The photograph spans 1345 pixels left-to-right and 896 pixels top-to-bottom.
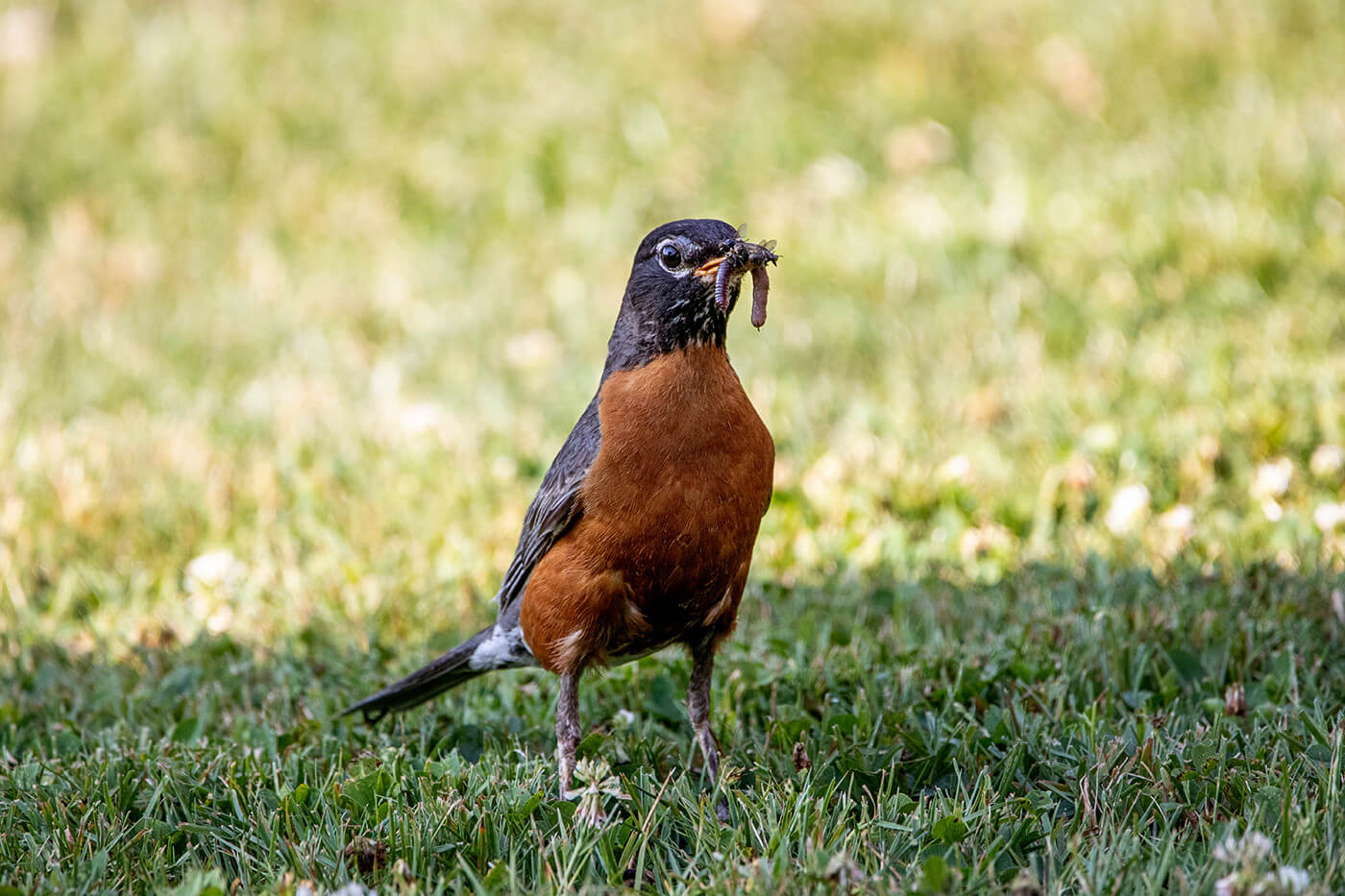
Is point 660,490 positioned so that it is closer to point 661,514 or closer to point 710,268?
point 661,514

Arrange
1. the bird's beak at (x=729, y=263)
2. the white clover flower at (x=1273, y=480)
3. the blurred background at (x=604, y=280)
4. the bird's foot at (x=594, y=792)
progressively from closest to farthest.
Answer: the bird's foot at (x=594, y=792)
the bird's beak at (x=729, y=263)
the white clover flower at (x=1273, y=480)
the blurred background at (x=604, y=280)

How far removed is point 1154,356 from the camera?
6266 mm

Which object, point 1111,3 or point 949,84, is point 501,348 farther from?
point 1111,3

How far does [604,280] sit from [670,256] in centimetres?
457

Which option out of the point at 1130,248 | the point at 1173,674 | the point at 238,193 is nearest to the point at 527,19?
the point at 238,193

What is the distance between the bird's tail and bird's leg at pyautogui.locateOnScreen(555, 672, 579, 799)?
0.26m

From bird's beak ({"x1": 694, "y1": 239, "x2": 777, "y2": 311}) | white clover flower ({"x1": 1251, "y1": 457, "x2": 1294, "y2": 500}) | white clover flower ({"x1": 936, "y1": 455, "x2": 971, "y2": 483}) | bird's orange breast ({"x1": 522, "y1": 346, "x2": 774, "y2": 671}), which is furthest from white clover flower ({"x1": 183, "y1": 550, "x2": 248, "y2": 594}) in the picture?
white clover flower ({"x1": 1251, "y1": 457, "x2": 1294, "y2": 500})

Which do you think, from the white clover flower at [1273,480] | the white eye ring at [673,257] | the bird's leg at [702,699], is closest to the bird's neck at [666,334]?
the white eye ring at [673,257]

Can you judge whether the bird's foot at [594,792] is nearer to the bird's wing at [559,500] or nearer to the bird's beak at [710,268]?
the bird's wing at [559,500]

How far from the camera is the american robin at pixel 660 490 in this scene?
343 cm

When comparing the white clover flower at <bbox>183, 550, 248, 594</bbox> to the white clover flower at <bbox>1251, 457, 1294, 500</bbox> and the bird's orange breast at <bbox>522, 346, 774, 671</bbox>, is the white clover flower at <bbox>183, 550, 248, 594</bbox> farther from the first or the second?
the white clover flower at <bbox>1251, 457, 1294, 500</bbox>

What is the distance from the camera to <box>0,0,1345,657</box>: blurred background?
5348 mm

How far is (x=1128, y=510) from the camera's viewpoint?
16.7 ft

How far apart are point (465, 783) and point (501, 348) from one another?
4374 mm
